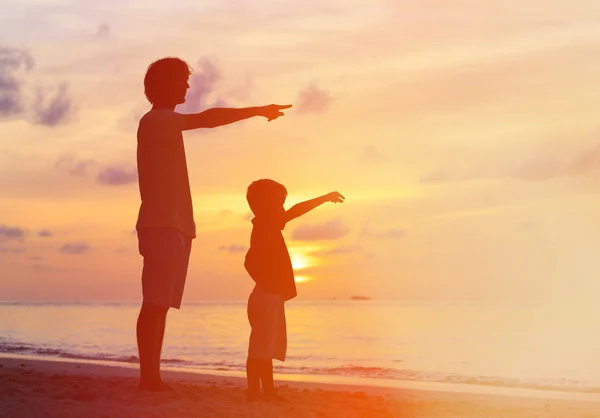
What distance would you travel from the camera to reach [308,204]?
7105mm

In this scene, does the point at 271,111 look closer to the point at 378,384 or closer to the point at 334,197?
the point at 334,197

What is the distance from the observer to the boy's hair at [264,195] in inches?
284

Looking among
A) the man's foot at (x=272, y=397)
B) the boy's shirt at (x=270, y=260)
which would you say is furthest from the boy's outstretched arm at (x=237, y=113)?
the man's foot at (x=272, y=397)

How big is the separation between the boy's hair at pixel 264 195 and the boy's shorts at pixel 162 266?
85 cm

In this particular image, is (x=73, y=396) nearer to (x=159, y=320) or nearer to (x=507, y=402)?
(x=159, y=320)

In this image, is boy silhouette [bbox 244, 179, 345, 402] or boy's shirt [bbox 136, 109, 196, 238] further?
boy silhouette [bbox 244, 179, 345, 402]

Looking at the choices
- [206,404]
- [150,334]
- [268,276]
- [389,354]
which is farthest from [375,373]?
[150,334]

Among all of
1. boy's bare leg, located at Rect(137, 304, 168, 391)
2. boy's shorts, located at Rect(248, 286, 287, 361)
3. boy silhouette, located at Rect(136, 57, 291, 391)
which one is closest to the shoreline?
boy's shorts, located at Rect(248, 286, 287, 361)

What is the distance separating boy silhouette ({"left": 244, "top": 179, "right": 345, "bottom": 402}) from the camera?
6934 mm

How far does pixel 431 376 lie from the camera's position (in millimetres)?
15125

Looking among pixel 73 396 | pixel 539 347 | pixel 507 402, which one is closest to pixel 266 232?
pixel 73 396

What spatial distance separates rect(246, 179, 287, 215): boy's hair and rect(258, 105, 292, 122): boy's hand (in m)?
1.08

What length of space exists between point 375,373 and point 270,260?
29.8 feet

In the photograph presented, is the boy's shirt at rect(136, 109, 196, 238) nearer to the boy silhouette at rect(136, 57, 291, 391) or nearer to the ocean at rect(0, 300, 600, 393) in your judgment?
the boy silhouette at rect(136, 57, 291, 391)
